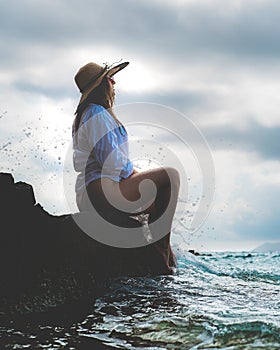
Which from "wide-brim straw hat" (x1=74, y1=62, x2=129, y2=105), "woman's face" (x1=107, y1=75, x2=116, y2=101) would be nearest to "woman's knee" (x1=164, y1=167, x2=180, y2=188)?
"woman's face" (x1=107, y1=75, x2=116, y2=101)

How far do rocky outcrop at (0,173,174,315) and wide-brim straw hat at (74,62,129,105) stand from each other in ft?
4.79

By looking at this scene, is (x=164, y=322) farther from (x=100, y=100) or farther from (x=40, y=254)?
(x=100, y=100)

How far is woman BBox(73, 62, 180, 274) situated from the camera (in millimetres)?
6270

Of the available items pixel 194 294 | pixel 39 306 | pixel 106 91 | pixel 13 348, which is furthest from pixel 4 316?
pixel 106 91

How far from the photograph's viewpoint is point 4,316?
505 centimetres

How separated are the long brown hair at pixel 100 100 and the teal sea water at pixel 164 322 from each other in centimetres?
186

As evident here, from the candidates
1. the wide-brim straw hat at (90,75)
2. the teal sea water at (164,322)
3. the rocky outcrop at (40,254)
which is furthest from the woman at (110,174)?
the teal sea water at (164,322)

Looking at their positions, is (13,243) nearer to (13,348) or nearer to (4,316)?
(4,316)

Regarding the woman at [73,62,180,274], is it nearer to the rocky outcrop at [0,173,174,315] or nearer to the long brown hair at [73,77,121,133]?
the long brown hair at [73,77,121,133]

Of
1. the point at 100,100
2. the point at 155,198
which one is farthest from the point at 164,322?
the point at 100,100

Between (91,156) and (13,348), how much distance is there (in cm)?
269

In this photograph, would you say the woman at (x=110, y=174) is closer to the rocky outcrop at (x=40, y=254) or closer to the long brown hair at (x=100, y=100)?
the long brown hair at (x=100, y=100)

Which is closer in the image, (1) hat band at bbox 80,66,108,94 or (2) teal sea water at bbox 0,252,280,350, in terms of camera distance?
(2) teal sea water at bbox 0,252,280,350

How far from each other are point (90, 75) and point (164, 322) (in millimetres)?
3113
